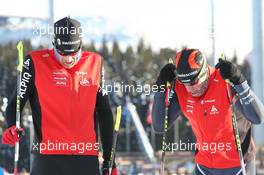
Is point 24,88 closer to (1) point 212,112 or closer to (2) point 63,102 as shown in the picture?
(2) point 63,102

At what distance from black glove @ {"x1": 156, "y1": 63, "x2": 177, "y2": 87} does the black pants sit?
556 mm

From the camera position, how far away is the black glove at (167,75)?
3.28m

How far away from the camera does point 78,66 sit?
3176 mm

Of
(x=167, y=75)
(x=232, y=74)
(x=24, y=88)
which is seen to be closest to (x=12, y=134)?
(x=24, y=88)

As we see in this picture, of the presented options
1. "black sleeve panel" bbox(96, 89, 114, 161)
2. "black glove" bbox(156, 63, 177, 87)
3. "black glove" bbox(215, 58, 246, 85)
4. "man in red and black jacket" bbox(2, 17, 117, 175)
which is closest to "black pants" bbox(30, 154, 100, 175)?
"man in red and black jacket" bbox(2, 17, 117, 175)

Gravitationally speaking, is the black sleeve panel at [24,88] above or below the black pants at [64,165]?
above

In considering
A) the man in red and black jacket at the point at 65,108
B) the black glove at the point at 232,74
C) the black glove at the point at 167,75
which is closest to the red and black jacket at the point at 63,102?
the man in red and black jacket at the point at 65,108

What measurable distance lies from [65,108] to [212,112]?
742 mm

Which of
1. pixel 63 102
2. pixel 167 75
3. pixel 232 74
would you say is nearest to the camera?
pixel 232 74

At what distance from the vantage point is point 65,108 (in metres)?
3.08

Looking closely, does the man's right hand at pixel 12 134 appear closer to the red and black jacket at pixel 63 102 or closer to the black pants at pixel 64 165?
the red and black jacket at pixel 63 102

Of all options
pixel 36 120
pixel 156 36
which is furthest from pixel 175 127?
pixel 36 120

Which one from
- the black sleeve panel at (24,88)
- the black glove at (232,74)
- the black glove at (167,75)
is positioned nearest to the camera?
the black glove at (232,74)

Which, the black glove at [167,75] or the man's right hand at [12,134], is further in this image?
the black glove at [167,75]
